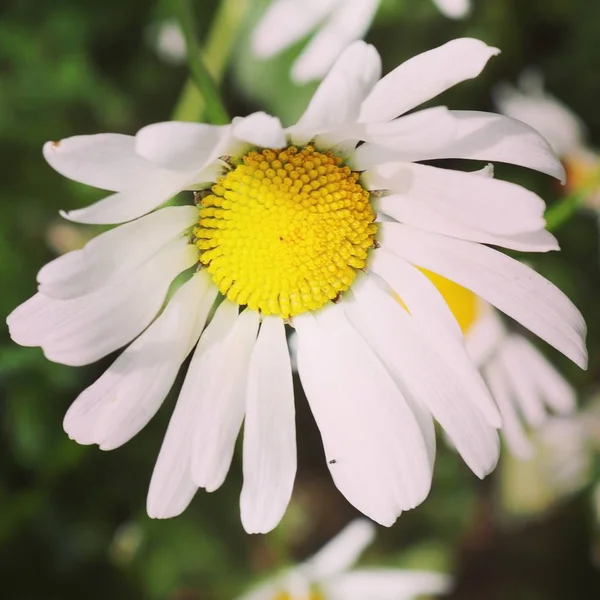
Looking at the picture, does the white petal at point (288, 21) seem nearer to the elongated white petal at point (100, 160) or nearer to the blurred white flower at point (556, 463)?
the elongated white petal at point (100, 160)

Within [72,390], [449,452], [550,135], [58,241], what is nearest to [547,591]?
[449,452]

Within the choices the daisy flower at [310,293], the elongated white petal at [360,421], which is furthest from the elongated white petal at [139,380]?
the elongated white petal at [360,421]

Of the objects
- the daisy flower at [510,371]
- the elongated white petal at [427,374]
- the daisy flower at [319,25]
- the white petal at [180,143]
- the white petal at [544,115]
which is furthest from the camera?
the white petal at [544,115]

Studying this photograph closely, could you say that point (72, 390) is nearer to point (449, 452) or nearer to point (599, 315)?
point (449, 452)

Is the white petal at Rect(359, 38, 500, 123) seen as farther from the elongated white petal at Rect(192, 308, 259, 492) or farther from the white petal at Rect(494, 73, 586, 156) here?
the white petal at Rect(494, 73, 586, 156)

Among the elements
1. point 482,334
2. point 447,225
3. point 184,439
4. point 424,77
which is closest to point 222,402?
point 184,439

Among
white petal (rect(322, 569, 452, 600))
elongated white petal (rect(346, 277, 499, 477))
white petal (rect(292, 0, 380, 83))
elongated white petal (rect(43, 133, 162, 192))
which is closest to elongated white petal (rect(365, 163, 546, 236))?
Answer: elongated white petal (rect(346, 277, 499, 477))
